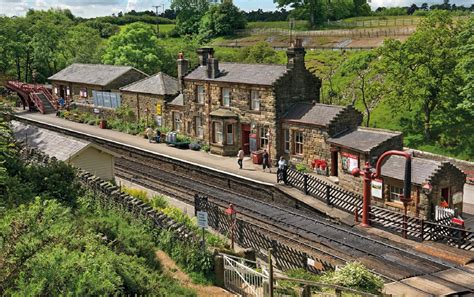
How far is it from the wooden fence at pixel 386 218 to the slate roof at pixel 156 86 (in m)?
17.2

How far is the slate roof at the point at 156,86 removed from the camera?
1753 inches

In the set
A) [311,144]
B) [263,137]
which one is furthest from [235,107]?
[311,144]

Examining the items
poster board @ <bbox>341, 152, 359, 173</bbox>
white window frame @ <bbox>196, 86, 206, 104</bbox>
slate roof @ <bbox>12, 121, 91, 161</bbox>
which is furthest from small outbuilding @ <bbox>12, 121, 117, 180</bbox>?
white window frame @ <bbox>196, 86, 206, 104</bbox>

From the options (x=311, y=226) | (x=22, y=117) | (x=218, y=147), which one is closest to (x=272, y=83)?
(x=218, y=147)

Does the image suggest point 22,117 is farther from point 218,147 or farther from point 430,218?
point 430,218

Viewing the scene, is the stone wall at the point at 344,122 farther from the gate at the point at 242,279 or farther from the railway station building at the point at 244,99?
the gate at the point at 242,279

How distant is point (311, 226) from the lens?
25.5m

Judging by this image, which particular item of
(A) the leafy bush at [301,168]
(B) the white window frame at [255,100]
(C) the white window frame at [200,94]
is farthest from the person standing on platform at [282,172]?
(C) the white window frame at [200,94]

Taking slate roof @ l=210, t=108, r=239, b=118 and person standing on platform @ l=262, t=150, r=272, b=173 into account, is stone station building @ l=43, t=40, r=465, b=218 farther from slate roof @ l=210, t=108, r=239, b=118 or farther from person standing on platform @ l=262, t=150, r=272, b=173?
person standing on platform @ l=262, t=150, r=272, b=173

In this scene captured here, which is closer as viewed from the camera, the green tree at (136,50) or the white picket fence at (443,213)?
the white picket fence at (443,213)

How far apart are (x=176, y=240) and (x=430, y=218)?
43.7 feet

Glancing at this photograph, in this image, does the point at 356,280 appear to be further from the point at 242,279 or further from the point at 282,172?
the point at 282,172

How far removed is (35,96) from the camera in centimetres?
5828

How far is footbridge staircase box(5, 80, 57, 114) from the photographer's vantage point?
57.8 metres
